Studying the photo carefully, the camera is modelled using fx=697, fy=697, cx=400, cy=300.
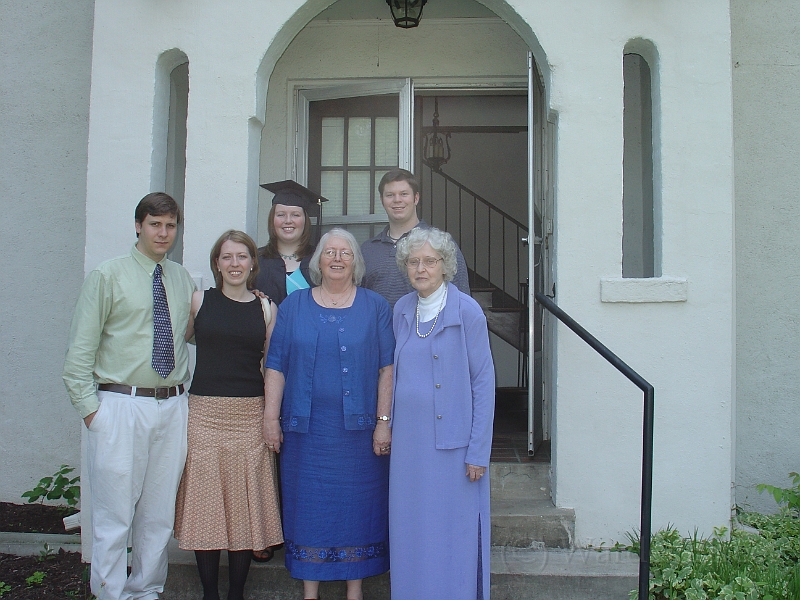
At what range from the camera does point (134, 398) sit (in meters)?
2.85

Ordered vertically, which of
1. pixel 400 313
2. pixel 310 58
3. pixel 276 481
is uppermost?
pixel 310 58

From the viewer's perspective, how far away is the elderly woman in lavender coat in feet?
9.09

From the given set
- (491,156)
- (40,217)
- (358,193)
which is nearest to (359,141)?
(358,193)

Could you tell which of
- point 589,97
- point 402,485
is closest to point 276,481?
point 402,485

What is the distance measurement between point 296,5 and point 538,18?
1.29m

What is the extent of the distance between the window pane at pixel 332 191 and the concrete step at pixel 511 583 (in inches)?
106

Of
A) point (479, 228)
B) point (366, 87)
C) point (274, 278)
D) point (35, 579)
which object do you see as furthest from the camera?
point (479, 228)

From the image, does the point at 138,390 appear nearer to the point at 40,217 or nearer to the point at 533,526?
the point at 533,526

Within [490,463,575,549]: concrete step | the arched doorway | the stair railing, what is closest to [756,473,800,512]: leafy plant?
[490,463,575,549]: concrete step

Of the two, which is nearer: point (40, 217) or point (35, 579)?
point (35, 579)

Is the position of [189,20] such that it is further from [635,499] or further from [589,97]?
[635,499]

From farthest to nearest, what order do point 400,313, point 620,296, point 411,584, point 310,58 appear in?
1. point 310,58
2. point 620,296
3. point 400,313
4. point 411,584

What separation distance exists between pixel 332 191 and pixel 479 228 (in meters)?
4.23

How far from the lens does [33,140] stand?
481cm
